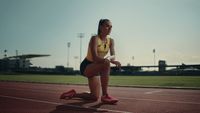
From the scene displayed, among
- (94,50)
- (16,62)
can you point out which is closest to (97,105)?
(94,50)

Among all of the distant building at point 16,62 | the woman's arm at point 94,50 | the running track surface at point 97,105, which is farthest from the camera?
the distant building at point 16,62

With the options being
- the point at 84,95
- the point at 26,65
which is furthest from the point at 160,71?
the point at 26,65

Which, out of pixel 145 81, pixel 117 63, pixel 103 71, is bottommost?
pixel 145 81

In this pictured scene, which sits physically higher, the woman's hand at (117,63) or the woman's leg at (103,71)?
the woman's hand at (117,63)

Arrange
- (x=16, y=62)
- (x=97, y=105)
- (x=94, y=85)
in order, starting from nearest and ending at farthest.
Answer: (x=97, y=105) → (x=94, y=85) → (x=16, y=62)

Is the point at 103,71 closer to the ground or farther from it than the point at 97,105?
farther from it

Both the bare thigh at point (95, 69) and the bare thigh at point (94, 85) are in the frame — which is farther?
the bare thigh at point (94, 85)

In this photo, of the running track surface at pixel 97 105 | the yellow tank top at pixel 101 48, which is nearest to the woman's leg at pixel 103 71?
the yellow tank top at pixel 101 48

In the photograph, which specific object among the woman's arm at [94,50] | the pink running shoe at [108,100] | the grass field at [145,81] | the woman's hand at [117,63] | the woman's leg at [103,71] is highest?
the woman's arm at [94,50]

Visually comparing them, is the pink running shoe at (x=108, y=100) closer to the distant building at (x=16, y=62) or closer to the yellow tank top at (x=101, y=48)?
the yellow tank top at (x=101, y=48)

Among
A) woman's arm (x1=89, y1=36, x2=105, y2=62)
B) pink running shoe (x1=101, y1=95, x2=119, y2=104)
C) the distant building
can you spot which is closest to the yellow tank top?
woman's arm (x1=89, y1=36, x2=105, y2=62)

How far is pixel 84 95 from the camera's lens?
7.05 metres

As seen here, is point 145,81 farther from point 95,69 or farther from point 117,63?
point 117,63

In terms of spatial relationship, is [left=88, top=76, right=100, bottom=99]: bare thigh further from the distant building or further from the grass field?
the distant building
